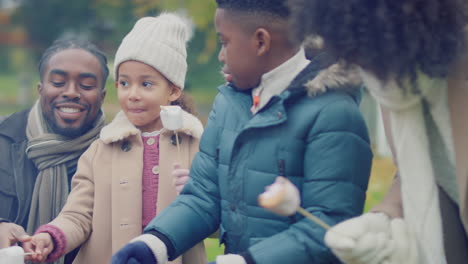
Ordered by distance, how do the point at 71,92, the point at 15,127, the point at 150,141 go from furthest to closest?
the point at 15,127 → the point at 71,92 → the point at 150,141

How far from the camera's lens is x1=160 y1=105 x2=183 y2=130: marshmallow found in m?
3.22

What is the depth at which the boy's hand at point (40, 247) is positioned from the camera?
3.16 meters

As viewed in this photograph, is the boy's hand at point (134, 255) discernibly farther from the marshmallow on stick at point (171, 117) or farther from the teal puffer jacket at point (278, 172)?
the marshmallow on stick at point (171, 117)

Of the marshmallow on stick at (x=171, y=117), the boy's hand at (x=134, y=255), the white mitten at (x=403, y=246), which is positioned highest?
the marshmallow on stick at (x=171, y=117)

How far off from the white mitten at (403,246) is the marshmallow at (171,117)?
4.01 ft

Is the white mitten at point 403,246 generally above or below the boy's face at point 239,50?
below

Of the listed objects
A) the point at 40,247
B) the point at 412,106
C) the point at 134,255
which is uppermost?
the point at 412,106

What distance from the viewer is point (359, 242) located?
2230mm

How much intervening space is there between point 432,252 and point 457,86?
1.58 feet

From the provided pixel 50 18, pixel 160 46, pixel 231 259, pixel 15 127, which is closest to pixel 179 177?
pixel 160 46

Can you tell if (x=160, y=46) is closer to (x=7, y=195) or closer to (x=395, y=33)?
(x=7, y=195)

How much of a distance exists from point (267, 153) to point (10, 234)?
136 centimetres

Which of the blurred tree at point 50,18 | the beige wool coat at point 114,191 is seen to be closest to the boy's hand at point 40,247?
the beige wool coat at point 114,191

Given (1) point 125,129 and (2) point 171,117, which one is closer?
(2) point 171,117
